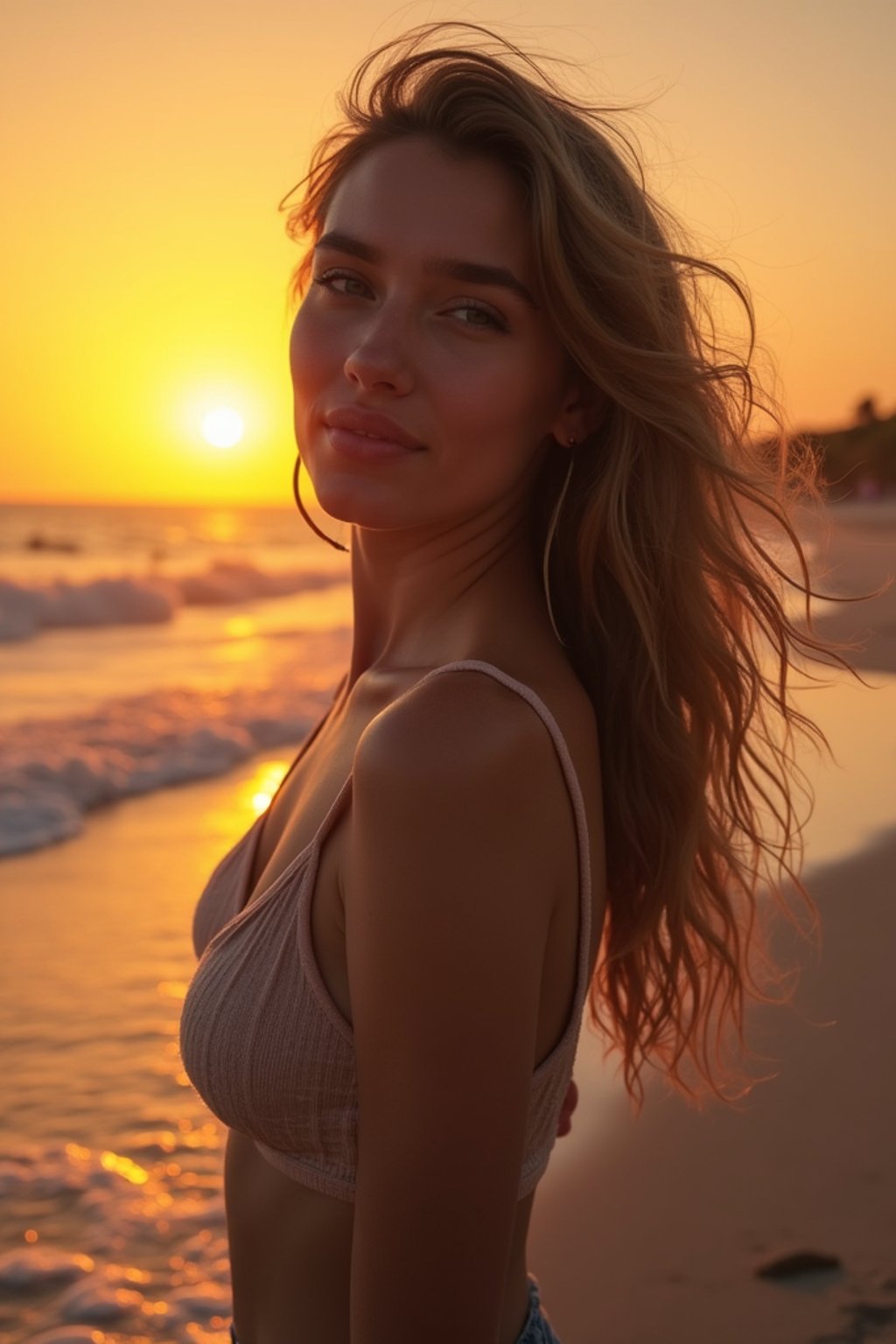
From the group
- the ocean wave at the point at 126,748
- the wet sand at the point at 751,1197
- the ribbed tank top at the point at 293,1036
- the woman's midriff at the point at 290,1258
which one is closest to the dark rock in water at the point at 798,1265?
the wet sand at the point at 751,1197

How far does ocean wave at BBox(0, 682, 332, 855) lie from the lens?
322 inches

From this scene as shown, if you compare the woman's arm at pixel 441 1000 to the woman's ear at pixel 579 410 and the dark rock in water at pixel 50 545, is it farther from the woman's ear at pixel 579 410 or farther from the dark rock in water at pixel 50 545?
the dark rock in water at pixel 50 545

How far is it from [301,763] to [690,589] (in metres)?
0.84

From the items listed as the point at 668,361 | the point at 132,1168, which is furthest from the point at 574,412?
the point at 132,1168

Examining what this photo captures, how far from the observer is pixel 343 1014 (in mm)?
1661

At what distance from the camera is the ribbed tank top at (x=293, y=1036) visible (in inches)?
65.2

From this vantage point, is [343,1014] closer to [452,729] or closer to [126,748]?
[452,729]

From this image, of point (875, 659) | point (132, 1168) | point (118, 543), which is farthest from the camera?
point (118, 543)

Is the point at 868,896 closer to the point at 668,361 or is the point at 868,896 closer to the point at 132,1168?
the point at 132,1168

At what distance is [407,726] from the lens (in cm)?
151

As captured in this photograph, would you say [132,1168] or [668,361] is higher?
[668,361]

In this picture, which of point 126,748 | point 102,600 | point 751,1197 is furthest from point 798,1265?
point 102,600

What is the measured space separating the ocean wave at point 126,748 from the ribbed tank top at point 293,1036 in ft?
20.0

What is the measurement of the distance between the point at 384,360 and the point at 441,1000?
95 centimetres
